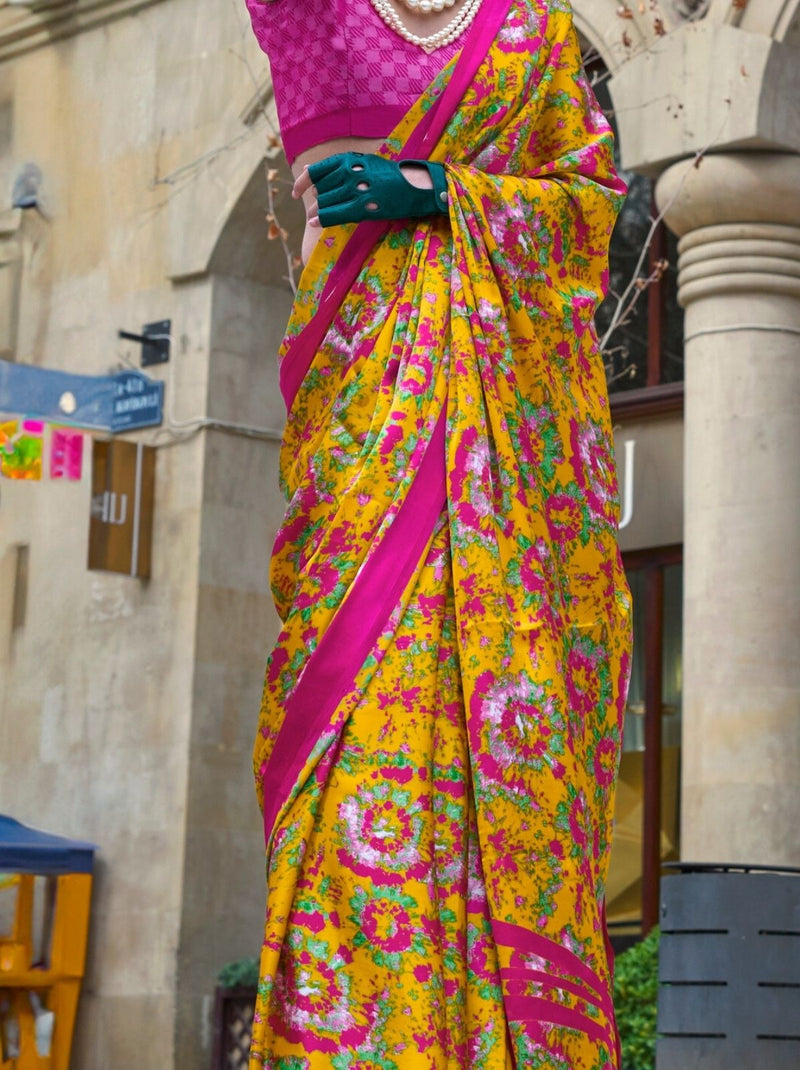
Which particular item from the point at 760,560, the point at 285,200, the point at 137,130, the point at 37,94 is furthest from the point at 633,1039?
the point at 37,94

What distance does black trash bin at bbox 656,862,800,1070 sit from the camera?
5.30 metres

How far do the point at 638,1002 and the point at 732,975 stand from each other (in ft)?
8.41

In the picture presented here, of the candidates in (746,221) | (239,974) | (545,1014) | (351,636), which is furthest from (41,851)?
(545,1014)

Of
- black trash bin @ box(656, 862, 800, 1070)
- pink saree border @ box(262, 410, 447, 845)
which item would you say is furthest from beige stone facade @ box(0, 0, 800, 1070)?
pink saree border @ box(262, 410, 447, 845)

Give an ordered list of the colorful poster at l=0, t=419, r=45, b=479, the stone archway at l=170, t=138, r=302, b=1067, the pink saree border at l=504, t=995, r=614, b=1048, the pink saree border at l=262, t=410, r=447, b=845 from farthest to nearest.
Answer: the colorful poster at l=0, t=419, r=45, b=479
the stone archway at l=170, t=138, r=302, b=1067
the pink saree border at l=262, t=410, r=447, b=845
the pink saree border at l=504, t=995, r=614, b=1048

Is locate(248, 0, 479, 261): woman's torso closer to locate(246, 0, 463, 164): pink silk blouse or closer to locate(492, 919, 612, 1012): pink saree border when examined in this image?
locate(246, 0, 463, 164): pink silk blouse

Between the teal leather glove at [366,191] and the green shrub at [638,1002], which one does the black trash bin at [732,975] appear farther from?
the teal leather glove at [366,191]

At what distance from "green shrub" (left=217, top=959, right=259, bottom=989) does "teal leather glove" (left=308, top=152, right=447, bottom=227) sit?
716cm

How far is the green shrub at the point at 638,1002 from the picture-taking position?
7578 mm

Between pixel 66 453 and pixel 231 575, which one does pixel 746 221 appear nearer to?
pixel 231 575

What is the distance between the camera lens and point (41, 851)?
387 inches

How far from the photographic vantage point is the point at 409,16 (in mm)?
3338

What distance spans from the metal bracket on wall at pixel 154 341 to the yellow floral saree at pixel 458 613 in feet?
24.0

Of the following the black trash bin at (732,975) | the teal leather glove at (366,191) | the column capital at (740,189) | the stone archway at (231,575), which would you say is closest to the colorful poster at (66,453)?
the stone archway at (231,575)
